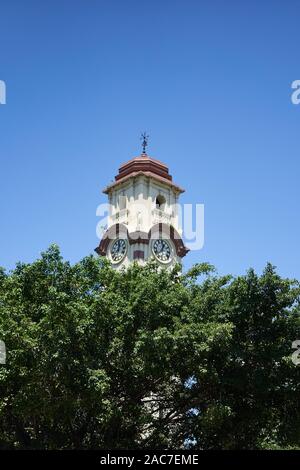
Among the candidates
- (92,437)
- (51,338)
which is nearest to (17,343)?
(51,338)

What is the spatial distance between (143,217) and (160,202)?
304 centimetres

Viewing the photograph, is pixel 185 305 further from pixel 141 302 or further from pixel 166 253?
pixel 166 253

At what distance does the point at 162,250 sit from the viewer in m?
45.9

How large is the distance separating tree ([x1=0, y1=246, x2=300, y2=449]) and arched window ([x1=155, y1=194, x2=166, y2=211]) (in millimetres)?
23655

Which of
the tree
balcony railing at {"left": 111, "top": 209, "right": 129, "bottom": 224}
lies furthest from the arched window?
the tree

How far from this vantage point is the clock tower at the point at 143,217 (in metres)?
45.2

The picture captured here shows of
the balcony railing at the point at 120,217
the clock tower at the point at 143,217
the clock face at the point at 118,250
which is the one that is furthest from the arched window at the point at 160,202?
the clock face at the point at 118,250

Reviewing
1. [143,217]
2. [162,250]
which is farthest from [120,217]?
Result: [162,250]

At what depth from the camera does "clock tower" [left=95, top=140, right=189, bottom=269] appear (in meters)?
45.2

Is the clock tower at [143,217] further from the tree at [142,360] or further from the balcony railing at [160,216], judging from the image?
the tree at [142,360]

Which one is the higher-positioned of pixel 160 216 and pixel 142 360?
pixel 160 216

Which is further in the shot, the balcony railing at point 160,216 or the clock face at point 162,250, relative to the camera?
the balcony railing at point 160,216

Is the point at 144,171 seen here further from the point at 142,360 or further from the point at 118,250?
the point at 142,360
